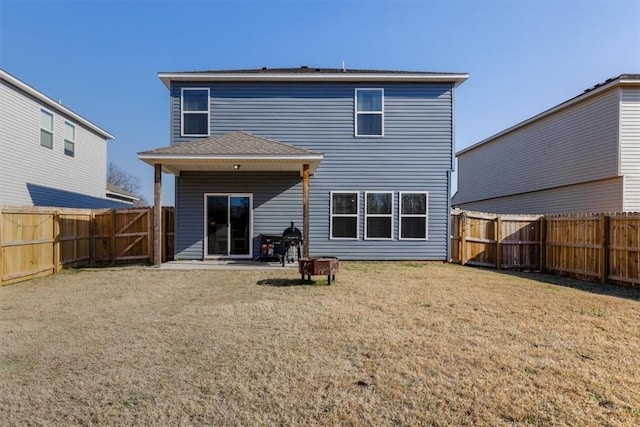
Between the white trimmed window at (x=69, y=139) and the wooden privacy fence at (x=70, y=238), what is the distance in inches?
237

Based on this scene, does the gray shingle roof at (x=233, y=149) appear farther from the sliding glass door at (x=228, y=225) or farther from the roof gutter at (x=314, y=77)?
the roof gutter at (x=314, y=77)

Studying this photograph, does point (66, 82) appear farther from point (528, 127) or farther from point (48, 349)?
point (528, 127)

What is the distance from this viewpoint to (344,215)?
38.9 feet

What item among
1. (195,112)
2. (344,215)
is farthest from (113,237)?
(344,215)

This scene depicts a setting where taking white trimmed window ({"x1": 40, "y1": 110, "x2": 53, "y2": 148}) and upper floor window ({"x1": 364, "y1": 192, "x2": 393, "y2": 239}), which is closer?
upper floor window ({"x1": 364, "y1": 192, "x2": 393, "y2": 239})

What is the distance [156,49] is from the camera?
1559cm

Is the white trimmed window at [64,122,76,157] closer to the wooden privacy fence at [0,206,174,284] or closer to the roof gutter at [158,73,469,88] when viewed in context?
the wooden privacy fence at [0,206,174,284]

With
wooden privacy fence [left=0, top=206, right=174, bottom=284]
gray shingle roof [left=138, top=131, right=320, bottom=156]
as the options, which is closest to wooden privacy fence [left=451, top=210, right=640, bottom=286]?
gray shingle roof [left=138, top=131, right=320, bottom=156]

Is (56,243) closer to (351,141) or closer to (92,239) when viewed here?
(92,239)

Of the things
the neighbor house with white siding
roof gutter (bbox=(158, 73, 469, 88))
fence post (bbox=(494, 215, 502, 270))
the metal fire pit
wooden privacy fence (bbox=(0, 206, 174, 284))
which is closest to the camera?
the metal fire pit

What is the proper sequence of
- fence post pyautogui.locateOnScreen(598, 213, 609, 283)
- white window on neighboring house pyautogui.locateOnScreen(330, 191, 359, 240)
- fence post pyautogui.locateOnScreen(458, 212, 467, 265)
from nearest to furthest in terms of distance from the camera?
1. fence post pyautogui.locateOnScreen(598, 213, 609, 283)
2. fence post pyautogui.locateOnScreen(458, 212, 467, 265)
3. white window on neighboring house pyautogui.locateOnScreen(330, 191, 359, 240)

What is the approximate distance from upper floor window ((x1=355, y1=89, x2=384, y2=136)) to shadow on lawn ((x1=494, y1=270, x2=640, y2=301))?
20.2 ft

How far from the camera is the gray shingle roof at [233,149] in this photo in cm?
954

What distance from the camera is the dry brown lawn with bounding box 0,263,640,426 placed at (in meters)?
2.79
